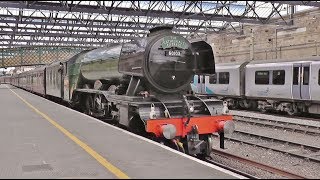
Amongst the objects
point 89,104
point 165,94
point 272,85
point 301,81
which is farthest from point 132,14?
point 165,94

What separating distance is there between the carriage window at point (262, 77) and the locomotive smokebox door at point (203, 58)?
11.9 m

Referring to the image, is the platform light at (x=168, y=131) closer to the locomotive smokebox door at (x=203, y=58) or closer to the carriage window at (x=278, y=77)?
the locomotive smokebox door at (x=203, y=58)

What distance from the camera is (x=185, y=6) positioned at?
105 ft

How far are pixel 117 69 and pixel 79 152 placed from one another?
4.41m

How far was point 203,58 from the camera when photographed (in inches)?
450

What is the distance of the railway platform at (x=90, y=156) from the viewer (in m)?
6.23

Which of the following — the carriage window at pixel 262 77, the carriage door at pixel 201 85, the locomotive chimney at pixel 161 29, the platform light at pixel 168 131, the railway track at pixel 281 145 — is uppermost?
the locomotive chimney at pixel 161 29

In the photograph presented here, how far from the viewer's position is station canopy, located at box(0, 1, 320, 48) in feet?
92.8

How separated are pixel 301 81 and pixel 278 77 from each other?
5.73 ft

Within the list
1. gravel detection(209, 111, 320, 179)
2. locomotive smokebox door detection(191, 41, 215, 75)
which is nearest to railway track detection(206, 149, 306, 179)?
gravel detection(209, 111, 320, 179)

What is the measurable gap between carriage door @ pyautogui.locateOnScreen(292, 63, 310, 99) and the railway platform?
11746mm

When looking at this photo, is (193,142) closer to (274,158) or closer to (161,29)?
(274,158)

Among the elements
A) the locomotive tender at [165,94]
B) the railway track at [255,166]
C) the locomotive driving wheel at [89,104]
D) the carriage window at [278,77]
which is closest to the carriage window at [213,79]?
the carriage window at [278,77]

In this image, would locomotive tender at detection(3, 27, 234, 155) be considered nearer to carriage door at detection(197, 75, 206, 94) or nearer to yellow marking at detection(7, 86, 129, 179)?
yellow marking at detection(7, 86, 129, 179)
